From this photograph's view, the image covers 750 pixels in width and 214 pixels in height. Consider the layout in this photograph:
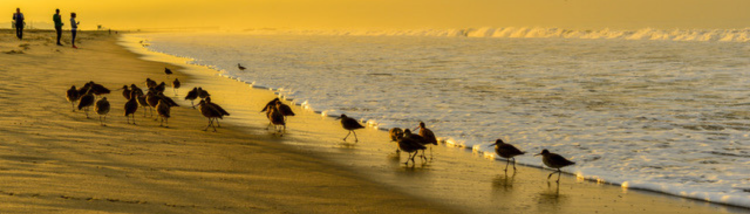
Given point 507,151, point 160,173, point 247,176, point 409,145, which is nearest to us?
point 160,173

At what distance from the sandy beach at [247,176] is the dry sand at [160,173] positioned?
0.01 m

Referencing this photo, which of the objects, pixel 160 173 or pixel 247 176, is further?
pixel 247 176

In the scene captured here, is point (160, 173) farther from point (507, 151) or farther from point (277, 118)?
point (507, 151)

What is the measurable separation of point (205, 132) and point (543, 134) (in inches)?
247

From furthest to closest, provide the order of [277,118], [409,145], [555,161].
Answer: [277,118]
[409,145]
[555,161]

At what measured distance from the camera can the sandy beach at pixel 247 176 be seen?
652 centimetres

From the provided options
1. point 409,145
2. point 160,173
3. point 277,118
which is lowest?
point 160,173

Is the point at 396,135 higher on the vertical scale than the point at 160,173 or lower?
higher

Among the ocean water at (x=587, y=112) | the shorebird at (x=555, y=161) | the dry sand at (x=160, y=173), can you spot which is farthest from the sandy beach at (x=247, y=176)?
the ocean water at (x=587, y=112)

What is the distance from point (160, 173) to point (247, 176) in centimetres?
101

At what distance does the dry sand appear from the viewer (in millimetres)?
6340

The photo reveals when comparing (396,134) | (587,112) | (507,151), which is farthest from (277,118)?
(587,112)

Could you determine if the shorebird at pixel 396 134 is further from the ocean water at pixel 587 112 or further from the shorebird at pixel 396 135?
the ocean water at pixel 587 112

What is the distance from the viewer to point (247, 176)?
7.84 metres
